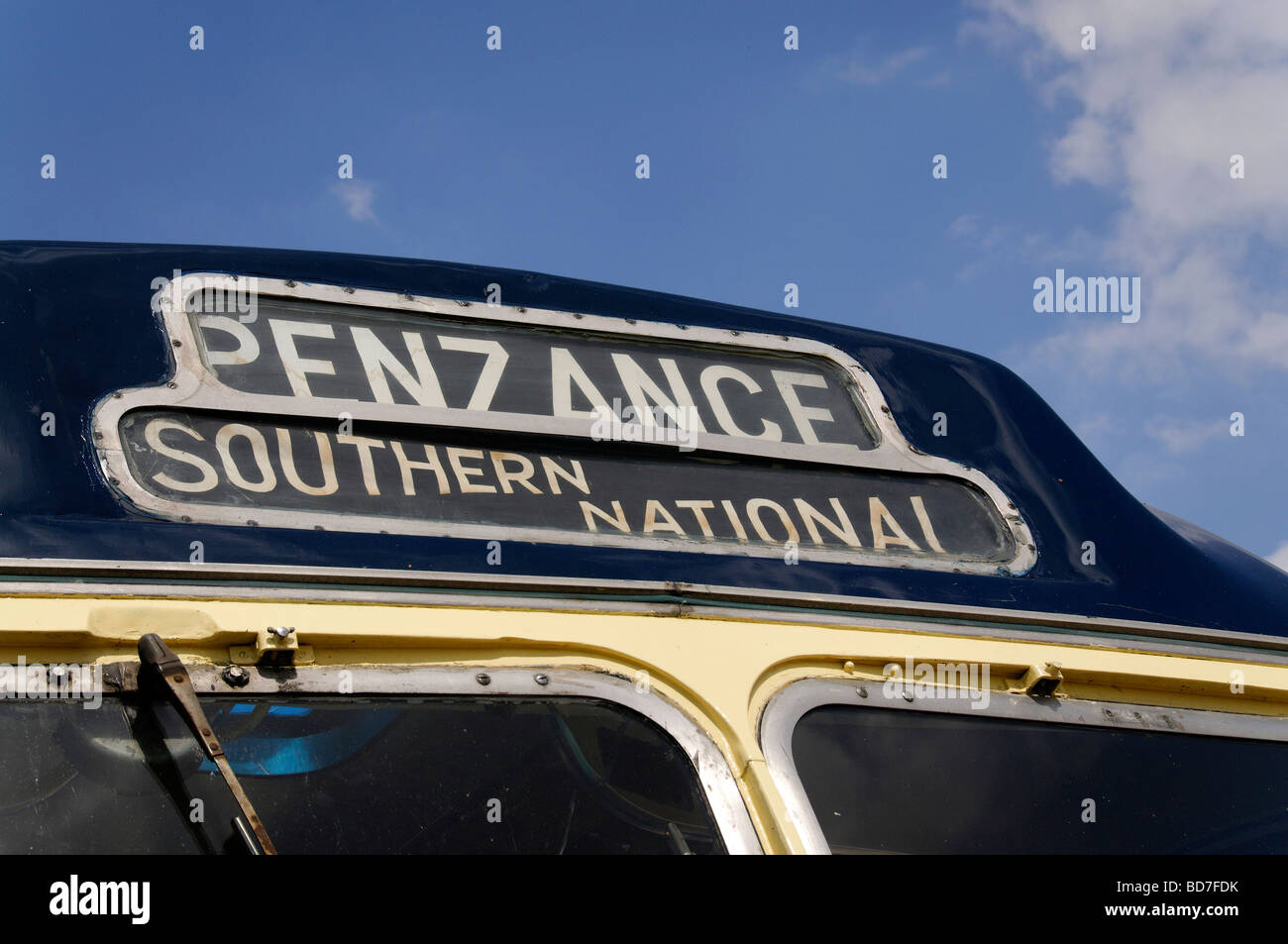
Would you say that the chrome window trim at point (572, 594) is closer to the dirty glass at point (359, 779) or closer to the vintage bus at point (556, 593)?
the vintage bus at point (556, 593)

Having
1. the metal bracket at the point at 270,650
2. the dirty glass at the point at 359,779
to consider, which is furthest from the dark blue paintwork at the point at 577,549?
the dirty glass at the point at 359,779

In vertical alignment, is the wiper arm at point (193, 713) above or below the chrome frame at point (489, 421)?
below

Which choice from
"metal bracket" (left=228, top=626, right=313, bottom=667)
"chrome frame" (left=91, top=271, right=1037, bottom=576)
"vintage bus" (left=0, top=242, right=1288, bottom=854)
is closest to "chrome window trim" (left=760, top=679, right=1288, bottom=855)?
"vintage bus" (left=0, top=242, right=1288, bottom=854)

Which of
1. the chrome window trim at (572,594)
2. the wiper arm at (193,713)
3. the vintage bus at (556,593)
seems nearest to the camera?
the wiper arm at (193,713)

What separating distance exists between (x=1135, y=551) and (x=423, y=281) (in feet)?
4.99

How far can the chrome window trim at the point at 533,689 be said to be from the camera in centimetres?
202

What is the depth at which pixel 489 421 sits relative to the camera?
2.59 meters

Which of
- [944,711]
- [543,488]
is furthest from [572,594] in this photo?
[944,711]

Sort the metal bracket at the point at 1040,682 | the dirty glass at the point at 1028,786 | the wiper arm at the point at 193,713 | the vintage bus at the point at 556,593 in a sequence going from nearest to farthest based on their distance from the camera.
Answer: the wiper arm at the point at 193,713 → the vintage bus at the point at 556,593 → the dirty glass at the point at 1028,786 → the metal bracket at the point at 1040,682

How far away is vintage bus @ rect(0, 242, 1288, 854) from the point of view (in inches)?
78.2

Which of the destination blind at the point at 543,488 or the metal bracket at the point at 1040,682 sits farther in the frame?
the metal bracket at the point at 1040,682

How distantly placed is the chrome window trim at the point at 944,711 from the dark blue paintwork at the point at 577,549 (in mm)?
228

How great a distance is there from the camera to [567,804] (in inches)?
80.3
